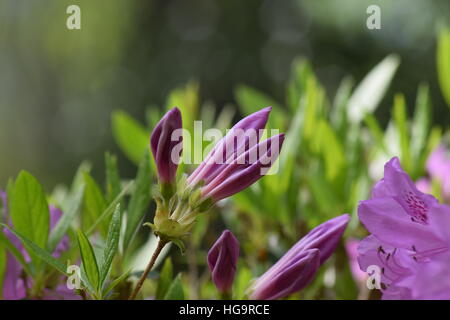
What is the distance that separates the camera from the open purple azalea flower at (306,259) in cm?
41

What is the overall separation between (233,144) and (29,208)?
16 cm

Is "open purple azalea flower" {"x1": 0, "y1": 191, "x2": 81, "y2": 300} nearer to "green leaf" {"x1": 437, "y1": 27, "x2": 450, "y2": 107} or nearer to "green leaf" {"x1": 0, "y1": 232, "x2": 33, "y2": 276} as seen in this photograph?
"green leaf" {"x1": 0, "y1": 232, "x2": 33, "y2": 276}

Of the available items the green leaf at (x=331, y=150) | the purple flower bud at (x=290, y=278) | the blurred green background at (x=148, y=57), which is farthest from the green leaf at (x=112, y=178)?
the blurred green background at (x=148, y=57)

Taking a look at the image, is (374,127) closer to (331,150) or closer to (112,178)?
(331,150)

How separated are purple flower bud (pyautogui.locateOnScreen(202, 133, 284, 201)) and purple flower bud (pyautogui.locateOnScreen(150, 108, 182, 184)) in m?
0.02

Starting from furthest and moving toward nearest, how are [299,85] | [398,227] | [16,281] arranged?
1. [299,85]
2. [16,281]
3. [398,227]

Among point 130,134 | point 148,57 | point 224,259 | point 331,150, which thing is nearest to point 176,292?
point 224,259

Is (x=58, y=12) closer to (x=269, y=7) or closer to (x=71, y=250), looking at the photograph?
(x=269, y=7)

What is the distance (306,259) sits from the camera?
15.9 inches

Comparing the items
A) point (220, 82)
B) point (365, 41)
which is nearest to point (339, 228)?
point (365, 41)

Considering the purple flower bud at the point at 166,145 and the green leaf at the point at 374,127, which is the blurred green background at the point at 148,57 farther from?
the purple flower bud at the point at 166,145

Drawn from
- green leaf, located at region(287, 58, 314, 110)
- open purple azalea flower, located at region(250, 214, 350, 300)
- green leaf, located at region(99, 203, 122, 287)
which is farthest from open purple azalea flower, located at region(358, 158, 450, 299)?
green leaf, located at region(287, 58, 314, 110)

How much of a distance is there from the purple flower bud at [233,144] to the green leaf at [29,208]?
4.5 inches
